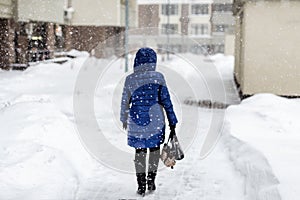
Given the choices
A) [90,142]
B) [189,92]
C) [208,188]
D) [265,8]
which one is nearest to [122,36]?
[189,92]

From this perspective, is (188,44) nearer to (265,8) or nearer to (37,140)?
(265,8)

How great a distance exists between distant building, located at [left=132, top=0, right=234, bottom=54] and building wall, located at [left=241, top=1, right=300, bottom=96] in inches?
1795

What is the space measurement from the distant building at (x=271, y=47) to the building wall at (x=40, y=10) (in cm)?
1391

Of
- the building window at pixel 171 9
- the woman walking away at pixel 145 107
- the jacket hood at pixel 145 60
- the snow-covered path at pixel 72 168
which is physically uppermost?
the building window at pixel 171 9

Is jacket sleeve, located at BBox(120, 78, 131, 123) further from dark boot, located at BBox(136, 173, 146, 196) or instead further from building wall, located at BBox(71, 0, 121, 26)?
building wall, located at BBox(71, 0, 121, 26)

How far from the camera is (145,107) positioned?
5578 millimetres

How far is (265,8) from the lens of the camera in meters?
14.4

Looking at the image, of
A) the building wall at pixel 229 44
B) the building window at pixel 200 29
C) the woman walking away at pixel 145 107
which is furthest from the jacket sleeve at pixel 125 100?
the building window at pixel 200 29

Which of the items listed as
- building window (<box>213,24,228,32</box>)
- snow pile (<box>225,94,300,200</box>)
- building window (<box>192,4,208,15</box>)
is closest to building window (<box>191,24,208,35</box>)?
building window (<box>213,24,228,32</box>)

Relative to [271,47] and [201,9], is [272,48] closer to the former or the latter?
[271,47]

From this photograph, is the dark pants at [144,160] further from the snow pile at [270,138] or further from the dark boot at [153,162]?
the snow pile at [270,138]

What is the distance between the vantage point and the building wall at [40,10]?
23984mm

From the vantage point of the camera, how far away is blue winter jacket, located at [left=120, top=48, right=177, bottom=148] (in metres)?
5.51

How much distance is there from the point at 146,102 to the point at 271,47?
9967 mm
